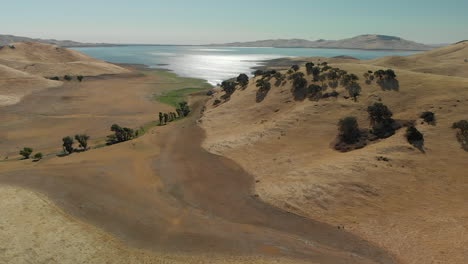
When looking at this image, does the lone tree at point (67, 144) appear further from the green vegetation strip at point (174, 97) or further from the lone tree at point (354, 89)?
the lone tree at point (354, 89)

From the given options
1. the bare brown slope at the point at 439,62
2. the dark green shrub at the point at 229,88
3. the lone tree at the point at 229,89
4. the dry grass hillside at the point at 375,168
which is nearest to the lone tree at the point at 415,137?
the dry grass hillside at the point at 375,168

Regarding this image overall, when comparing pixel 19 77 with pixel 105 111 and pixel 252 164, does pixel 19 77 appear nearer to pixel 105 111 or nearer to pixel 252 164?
pixel 105 111

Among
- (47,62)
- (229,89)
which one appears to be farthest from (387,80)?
(47,62)

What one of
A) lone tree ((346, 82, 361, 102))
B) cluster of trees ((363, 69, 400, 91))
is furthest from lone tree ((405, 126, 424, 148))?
cluster of trees ((363, 69, 400, 91))

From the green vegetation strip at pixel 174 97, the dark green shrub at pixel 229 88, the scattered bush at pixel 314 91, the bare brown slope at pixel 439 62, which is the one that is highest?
the bare brown slope at pixel 439 62

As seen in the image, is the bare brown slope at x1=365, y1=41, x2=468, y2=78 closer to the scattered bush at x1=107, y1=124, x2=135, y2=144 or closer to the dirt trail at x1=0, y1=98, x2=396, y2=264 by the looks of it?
the dirt trail at x1=0, y1=98, x2=396, y2=264

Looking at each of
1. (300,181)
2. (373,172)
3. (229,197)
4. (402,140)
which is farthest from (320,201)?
(402,140)
